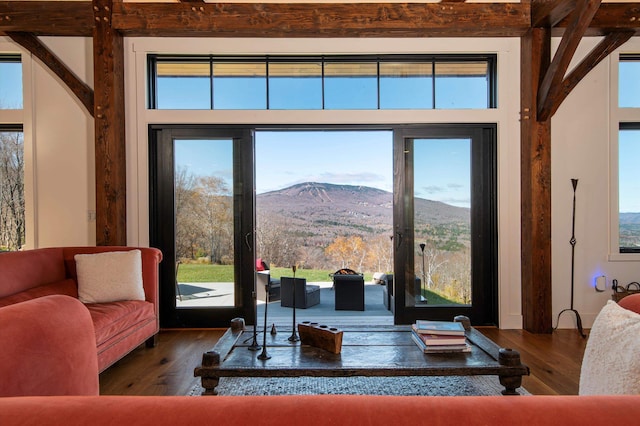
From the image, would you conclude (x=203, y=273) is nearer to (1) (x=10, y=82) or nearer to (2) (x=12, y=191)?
(2) (x=12, y=191)

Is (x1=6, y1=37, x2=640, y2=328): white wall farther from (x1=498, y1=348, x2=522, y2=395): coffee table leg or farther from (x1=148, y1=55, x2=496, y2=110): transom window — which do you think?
(x1=498, y1=348, x2=522, y2=395): coffee table leg

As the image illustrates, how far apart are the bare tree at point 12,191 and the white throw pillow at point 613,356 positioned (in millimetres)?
4977

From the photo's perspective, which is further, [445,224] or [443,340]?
[445,224]

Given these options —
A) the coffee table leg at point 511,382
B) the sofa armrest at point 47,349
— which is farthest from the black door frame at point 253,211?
the sofa armrest at point 47,349

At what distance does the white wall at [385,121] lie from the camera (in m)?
3.62

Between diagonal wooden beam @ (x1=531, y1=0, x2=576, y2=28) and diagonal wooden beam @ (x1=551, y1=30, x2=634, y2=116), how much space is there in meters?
0.48

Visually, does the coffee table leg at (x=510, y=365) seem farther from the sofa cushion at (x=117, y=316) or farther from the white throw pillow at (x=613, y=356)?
the sofa cushion at (x=117, y=316)

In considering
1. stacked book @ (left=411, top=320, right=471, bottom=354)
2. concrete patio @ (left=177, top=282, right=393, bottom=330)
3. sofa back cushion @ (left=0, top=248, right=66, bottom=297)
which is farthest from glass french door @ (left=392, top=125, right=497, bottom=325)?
sofa back cushion @ (left=0, top=248, right=66, bottom=297)

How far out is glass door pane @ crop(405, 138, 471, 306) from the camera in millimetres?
3758

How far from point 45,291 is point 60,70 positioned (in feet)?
7.53

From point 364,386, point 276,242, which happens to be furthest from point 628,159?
point 276,242

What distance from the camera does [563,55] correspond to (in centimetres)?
305

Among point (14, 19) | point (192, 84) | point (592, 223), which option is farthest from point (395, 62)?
point (14, 19)

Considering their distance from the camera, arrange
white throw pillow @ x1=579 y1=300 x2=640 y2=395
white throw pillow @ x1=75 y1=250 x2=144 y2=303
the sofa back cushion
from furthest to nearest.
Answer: white throw pillow @ x1=75 y1=250 x2=144 y2=303 < the sofa back cushion < white throw pillow @ x1=579 y1=300 x2=640 y2=395
